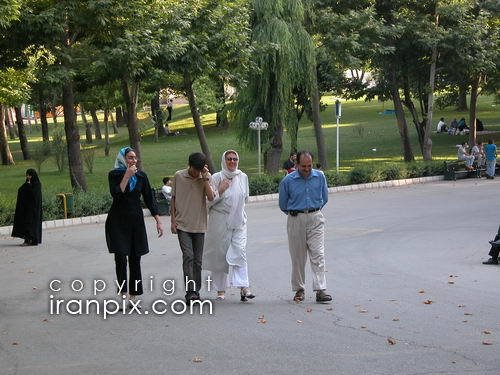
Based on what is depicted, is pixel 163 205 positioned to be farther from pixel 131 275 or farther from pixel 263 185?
pixel 131 275

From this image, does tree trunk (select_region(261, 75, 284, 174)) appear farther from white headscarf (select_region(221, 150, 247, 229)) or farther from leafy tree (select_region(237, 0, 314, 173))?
white headscarf (select_region(221, 150, 247, 229))

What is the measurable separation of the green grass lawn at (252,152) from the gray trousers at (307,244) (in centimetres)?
1340

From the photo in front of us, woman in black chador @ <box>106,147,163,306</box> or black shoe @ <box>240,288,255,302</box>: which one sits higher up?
woman in black chador @ <box>106,147,163,306</box>

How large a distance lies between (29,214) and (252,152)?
2138 cm

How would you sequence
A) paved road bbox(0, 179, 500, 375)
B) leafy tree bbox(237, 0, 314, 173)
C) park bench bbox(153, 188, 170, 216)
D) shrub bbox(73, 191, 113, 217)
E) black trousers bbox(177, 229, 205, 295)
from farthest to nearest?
leafy tree bbox(237, 0, 314, 173) → park bench bbox(153, 188, 170, 216) → shrub bbox(73, 191, 113, 217) → black trousers bbox(177, 229, 205, 295) → paved road bbox(0, 179, 500, 375)

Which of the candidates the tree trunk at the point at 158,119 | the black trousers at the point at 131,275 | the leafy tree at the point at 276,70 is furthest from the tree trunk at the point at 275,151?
the tree trunk at the point at 158,119

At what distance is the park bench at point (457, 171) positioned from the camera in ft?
113

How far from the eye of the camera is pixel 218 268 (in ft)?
35.9

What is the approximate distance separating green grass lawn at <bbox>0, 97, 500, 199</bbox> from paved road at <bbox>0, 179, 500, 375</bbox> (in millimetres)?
9628

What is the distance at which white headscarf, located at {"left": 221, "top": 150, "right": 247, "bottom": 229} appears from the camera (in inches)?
430

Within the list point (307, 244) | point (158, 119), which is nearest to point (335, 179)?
point (307, 244)

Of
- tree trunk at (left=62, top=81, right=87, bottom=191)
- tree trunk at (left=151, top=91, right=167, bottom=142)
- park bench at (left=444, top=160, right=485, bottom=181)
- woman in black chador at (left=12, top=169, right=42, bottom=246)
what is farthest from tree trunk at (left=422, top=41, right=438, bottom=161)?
tree trunk at (left=151, top=91, right=167, bottom=142)

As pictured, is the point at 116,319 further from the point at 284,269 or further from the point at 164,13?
the point at 164,13

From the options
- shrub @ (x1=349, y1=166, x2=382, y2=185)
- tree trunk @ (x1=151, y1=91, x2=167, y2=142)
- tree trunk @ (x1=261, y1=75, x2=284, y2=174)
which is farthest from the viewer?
tree trunk @ (x1=151, y1=91, x2=167, y2=142)
